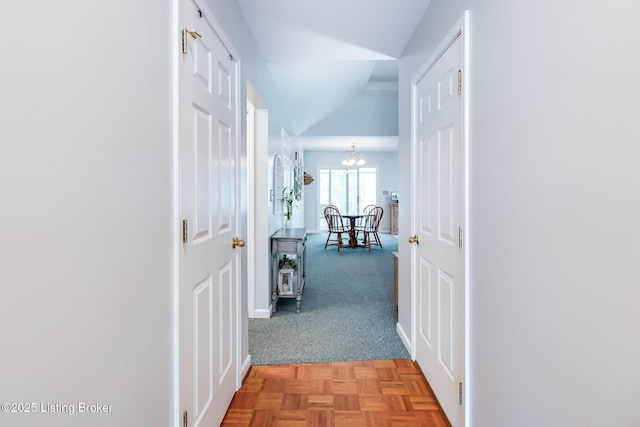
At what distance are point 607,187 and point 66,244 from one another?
→ 1145 millimetres

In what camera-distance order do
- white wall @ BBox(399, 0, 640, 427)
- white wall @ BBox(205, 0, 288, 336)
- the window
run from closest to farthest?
white wall @ BBox(399, 0, 640, 427) → white wall @ BBox(205, 0, 288, 336) → the window

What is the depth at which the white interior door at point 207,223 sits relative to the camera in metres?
1.29

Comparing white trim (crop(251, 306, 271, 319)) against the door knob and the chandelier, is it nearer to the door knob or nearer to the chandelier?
the door knob

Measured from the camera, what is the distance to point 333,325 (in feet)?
10.0

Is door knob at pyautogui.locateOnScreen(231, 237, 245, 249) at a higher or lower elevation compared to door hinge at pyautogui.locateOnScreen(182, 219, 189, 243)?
lower

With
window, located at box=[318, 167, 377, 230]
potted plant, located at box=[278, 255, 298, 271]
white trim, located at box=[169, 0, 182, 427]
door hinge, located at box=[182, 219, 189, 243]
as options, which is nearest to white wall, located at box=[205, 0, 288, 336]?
potted plant, located at box=[278, 255, 298, 271]

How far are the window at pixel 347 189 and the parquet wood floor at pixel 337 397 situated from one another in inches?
310

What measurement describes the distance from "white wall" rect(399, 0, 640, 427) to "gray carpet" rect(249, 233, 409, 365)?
124 cm

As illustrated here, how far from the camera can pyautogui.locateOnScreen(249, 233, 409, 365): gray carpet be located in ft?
8.25

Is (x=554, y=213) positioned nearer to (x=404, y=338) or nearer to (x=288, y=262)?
(x=404, y=338)

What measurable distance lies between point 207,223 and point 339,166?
868 cm

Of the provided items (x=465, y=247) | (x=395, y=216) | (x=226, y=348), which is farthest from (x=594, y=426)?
(x=395, y=216)

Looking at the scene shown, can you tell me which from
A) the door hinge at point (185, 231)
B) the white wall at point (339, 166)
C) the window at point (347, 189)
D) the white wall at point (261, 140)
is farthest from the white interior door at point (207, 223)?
the window at point (347, 189)

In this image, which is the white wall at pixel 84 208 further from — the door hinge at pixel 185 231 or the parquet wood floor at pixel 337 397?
the parquet wood floor at pixel 337 397
